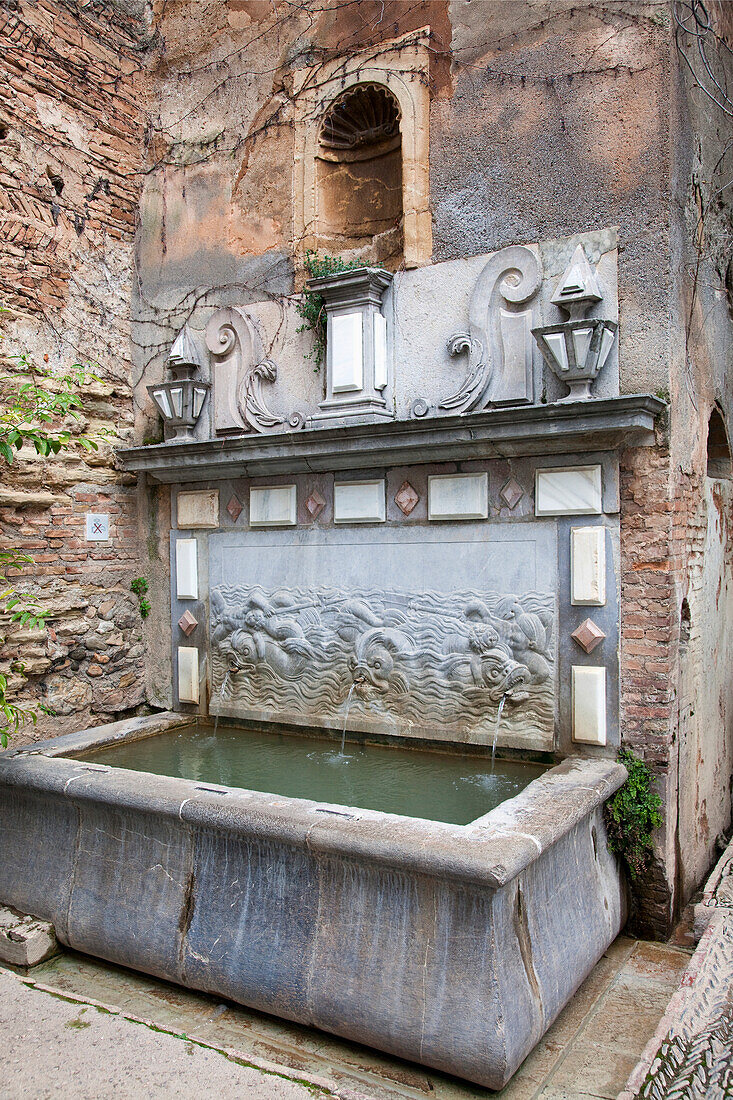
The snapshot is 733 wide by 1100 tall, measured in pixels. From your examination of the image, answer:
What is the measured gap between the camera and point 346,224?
554 cm

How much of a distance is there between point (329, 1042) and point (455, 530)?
99.6 inches

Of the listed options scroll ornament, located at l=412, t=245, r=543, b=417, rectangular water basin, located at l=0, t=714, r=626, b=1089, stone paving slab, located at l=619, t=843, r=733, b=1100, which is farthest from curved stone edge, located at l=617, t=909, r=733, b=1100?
scroll ornament, located at l=412, t=245, r=543, b=417

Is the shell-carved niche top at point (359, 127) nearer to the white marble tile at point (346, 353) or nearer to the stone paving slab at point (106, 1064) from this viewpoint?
the white marble tile at point (346, 353)

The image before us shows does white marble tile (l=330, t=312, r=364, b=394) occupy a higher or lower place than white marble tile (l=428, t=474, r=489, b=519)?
higher

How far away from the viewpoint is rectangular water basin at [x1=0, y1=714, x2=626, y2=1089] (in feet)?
9.55

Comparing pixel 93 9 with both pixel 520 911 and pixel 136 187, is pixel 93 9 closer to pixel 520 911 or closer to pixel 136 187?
pixel 136 187

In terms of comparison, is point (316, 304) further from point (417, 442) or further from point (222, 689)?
point (222, 689)

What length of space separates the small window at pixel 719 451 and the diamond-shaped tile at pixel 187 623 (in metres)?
3.47

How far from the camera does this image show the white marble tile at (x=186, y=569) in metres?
5.71

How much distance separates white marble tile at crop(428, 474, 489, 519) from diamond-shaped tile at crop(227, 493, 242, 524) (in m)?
1.44

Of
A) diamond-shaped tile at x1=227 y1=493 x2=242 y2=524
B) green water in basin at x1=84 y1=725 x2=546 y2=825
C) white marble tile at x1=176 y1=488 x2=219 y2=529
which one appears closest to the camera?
green water in basin at x1=84 y1=725 x2=546 y2=825

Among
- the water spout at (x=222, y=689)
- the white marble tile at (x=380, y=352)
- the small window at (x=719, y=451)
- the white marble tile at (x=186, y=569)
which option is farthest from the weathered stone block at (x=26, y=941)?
the small window at (x=719, y=451)

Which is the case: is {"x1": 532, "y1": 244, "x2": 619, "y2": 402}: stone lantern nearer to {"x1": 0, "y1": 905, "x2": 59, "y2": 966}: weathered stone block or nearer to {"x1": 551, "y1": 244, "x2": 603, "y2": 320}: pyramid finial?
{"x1": 551, "y1": 244, "x2": 603, "y2": 320}: pyramid finial

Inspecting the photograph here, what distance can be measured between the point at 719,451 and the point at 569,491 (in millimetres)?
1683
